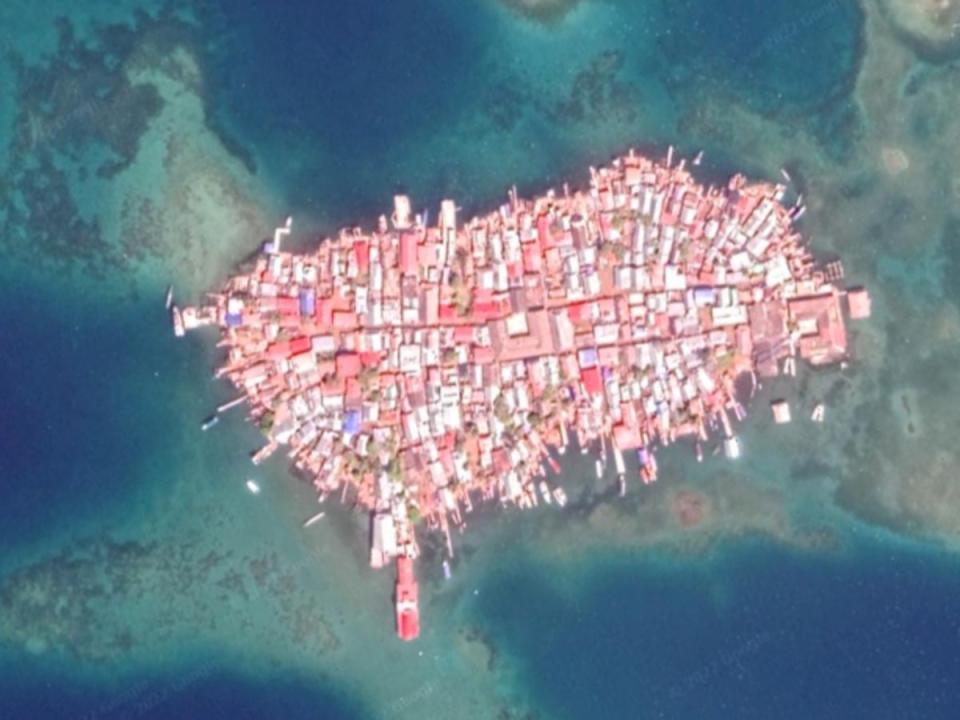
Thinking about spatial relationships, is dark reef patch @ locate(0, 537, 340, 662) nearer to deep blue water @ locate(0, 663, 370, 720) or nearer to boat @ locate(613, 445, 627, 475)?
deep blue water @ locate(0, 663, 370, 720)

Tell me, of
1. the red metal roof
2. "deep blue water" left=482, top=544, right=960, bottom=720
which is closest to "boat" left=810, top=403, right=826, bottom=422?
"deep blue water" left=482, top=544, right=960, bottom=720

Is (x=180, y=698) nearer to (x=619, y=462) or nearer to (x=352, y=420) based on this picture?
(x=352, y=420)

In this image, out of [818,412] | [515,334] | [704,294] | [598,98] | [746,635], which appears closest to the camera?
[515,334]

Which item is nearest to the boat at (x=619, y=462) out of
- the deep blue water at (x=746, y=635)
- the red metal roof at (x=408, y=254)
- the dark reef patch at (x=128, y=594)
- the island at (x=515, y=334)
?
the island at (x=515, y=334)

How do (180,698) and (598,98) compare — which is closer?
(180,698)

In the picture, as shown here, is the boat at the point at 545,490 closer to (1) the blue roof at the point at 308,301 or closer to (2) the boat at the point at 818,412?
(2) the boat at the point at 818,412

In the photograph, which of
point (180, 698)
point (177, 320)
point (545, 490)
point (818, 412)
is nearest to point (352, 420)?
point (177, 320)

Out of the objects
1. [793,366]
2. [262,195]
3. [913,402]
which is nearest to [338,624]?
[262,195]
